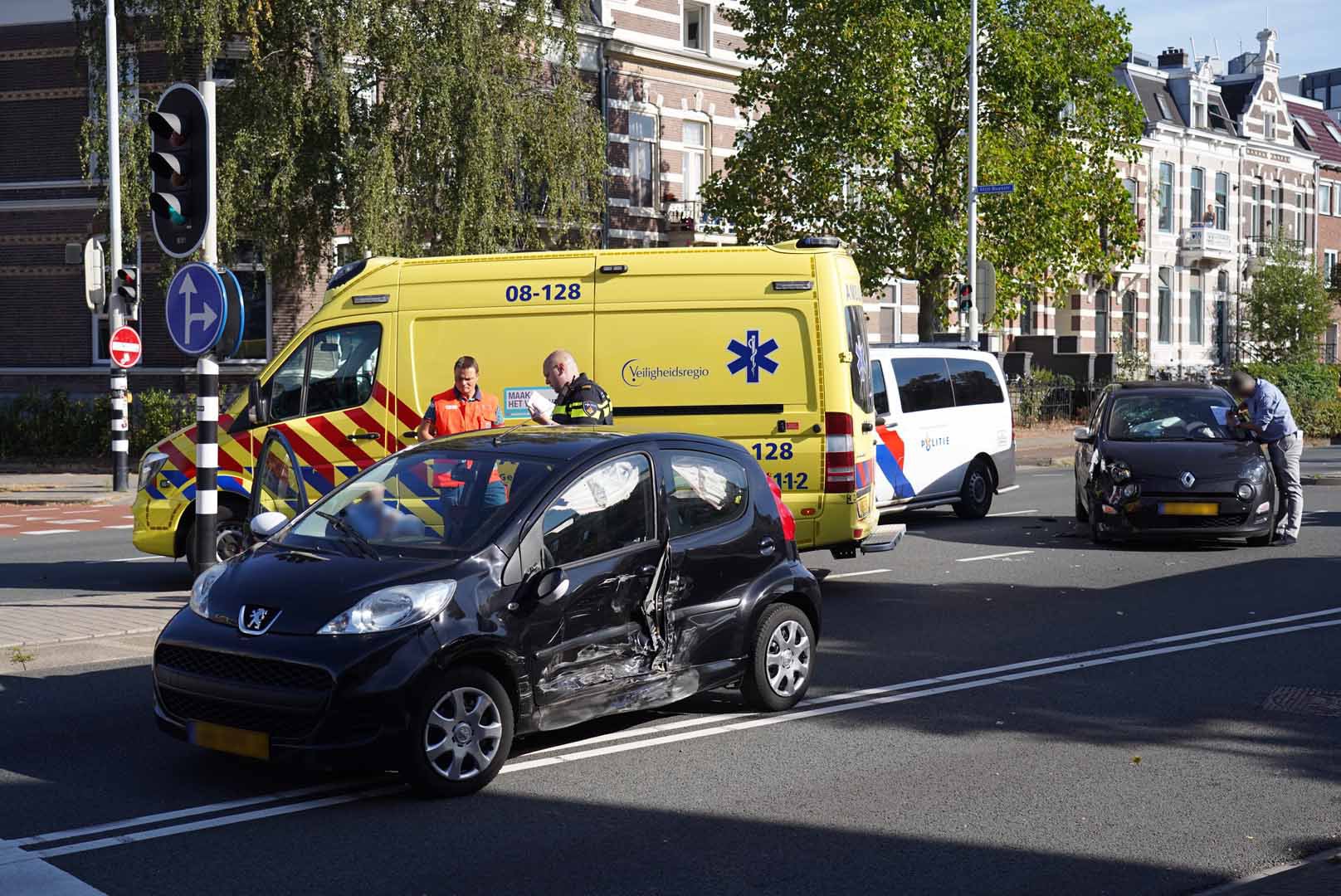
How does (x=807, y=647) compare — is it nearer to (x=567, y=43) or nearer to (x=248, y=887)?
(x=248, y=887)

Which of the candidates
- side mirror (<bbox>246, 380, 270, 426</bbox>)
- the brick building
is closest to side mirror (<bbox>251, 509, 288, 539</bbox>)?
side mirror (<bbox>246, 380, 270, 426</bbox>)

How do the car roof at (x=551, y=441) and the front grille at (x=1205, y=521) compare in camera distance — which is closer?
the car roof at (x=551, y=441)

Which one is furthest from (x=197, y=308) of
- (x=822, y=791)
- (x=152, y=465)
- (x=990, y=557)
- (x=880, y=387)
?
(x=880, y=387)

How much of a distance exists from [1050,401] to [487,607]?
35.0 m

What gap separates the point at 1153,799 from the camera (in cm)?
642

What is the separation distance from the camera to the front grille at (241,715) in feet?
20.1

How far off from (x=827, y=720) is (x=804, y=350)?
14.3 feet

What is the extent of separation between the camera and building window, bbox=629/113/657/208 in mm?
36969

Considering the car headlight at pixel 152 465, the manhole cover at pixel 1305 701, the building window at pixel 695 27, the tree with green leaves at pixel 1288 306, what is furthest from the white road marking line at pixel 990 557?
the tree with green leaves at pixel 1288 306

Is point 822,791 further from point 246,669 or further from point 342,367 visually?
point 342,367

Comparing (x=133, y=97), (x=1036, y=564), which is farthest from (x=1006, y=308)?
(x=1036, y=564)

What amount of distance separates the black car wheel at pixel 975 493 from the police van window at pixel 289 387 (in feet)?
28.6

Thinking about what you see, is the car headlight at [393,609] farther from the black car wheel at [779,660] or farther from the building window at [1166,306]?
the building window at [1166,306]

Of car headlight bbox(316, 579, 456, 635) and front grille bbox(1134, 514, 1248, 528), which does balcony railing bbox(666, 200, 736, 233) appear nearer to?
front grille bbox(1134, 514, 1248, 528)
